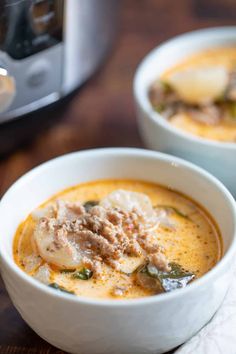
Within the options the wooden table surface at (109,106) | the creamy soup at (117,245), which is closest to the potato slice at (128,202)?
the creamy soup at (117,245)

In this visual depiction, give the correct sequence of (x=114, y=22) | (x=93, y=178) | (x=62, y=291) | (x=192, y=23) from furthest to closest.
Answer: (x=192, y=23) < (x=114, y=22) < (x=93, y=178) < (x=62, y=291)

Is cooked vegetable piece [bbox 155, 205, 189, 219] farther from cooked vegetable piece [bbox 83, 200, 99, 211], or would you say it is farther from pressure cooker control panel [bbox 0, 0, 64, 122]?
pressure cooker control panel [bbox 0, 0, 64, 122]

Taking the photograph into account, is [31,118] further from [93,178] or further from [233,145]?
[233,145]

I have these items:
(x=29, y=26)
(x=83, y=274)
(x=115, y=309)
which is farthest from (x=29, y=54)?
(x=115, y=309)

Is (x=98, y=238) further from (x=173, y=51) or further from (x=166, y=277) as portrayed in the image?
(x=173, y=51)

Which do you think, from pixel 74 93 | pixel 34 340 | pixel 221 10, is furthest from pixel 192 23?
pixel 34 340

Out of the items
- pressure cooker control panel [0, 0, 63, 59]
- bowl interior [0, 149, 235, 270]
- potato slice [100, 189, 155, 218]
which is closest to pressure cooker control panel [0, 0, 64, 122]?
pressure cooker control panel [0, 0, 63, 59]
